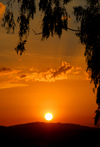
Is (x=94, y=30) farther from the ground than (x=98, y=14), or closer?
closer

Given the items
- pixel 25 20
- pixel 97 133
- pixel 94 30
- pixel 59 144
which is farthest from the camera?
pixel 97 133

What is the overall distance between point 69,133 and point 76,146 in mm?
2309

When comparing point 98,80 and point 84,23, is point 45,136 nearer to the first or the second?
point 98,80

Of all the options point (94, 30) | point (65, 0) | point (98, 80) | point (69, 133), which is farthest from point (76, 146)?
point (65, 0)

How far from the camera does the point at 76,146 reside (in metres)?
10.9

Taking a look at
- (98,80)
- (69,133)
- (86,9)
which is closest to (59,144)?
(69,133)

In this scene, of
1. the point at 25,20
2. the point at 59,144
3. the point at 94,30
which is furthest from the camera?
the point at 59,144

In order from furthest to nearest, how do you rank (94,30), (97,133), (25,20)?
(97,133)
(25,20)
(94,30)

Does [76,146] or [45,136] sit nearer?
[76,146]

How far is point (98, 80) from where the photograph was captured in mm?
9641

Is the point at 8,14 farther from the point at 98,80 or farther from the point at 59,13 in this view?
the point at 98,80

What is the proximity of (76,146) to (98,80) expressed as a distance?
11.5 feet

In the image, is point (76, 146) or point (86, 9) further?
point (76, 146)

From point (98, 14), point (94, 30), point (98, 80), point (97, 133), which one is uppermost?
point (98, 14)
